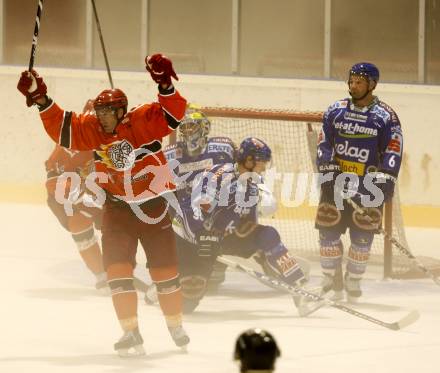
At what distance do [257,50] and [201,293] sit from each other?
5.75m

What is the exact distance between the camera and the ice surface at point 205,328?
5262 mm

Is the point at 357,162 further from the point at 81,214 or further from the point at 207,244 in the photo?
the point at 81,214

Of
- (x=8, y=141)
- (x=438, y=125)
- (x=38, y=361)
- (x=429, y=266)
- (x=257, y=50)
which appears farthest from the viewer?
(x=257, y=50)

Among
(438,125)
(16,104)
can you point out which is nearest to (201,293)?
(438,125)

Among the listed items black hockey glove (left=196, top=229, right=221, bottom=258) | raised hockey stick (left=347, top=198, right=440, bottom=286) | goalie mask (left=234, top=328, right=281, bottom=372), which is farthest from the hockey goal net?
goalie mask (left=234, top=328, right=281, bottom=372)

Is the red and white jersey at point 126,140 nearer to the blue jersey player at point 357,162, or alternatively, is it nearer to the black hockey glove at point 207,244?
the black hockey glove at point 207,244

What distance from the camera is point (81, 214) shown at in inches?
274

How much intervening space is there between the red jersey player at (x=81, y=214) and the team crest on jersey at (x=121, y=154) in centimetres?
175

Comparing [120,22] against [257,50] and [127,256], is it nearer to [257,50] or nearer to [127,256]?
[257,50]

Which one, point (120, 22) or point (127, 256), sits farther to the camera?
point (120, 22)

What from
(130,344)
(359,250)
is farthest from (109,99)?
(359,250)

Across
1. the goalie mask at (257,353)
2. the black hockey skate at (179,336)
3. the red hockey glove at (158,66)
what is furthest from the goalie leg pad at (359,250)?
the goalie mask at (257,353)

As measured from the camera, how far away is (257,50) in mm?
11828

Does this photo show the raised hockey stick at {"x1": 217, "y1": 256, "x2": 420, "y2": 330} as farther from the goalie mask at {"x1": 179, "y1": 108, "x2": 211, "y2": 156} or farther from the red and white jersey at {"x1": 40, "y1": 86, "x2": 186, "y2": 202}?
the red and white jersey at {"x1": 40, "y1": 86, "x2": 186, "y2": 202}
